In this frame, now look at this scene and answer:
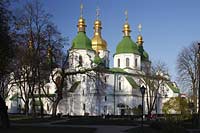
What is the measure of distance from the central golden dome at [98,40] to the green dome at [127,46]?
4554 mm

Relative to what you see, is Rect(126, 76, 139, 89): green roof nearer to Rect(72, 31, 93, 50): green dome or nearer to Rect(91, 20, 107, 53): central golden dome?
Rect(91, 20, 107, 53): central golden dome

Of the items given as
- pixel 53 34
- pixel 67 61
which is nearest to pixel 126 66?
pixel 67 61

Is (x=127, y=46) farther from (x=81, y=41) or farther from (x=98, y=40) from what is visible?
(x=81, y=41)

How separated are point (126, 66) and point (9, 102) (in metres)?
32.2

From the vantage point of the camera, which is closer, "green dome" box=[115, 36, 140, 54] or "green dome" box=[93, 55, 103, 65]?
"green dome" box=[93, 55, 103, 65]

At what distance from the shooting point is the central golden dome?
91875 millimetres

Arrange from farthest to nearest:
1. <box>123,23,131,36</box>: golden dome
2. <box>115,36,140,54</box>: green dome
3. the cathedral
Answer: <box>123,23,131,36</box>: golden dome, <box>115,36,140,54</box>: green dome, the cathedral

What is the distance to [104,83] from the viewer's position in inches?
3118

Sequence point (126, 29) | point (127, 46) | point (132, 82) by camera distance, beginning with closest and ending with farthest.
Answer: point (132, 82), point (127, 46), point (126, 29)

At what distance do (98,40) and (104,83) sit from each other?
53.7 feet

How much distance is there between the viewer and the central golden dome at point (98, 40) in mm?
91875

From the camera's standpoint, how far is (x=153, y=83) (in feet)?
242

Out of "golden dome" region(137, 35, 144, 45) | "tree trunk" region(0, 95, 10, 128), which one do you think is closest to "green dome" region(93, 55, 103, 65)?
"golden dome" region(137, 35, 144, 45)

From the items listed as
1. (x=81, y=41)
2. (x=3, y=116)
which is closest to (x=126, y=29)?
(x=81, y=41)
